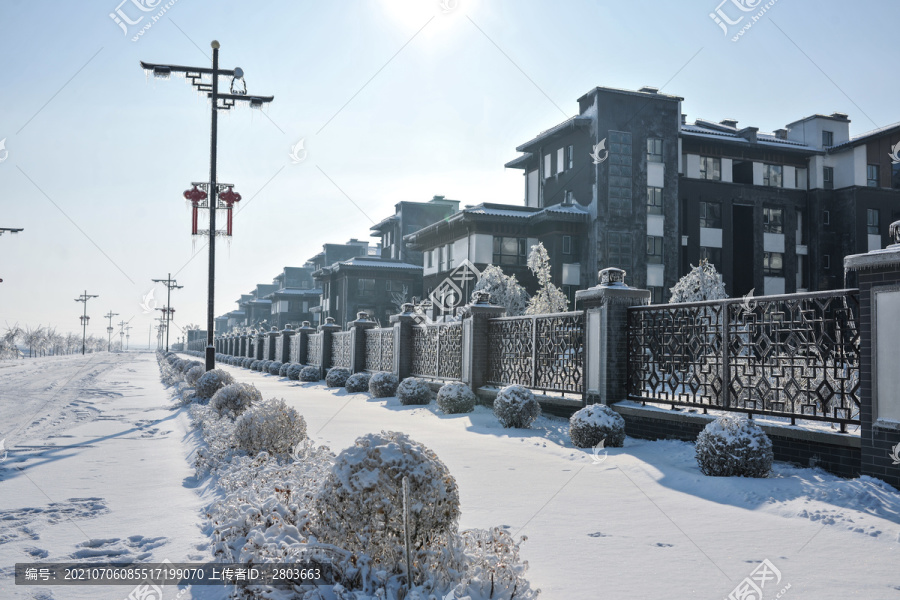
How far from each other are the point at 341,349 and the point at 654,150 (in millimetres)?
22608

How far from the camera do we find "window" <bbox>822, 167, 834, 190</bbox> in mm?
42562

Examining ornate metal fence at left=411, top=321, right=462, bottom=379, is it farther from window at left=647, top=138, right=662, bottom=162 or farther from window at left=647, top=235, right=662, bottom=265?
window at left=647, top=138, right=662, bottom=162

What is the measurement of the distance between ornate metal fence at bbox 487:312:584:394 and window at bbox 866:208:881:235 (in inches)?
1430

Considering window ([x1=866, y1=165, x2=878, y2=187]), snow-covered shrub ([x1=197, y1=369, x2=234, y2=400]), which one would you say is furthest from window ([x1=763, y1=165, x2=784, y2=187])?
snow-covered shrub ([x1=197, y1=369, x2=234, y2=400])

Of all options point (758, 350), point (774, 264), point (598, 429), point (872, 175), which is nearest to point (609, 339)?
point (598, 429)

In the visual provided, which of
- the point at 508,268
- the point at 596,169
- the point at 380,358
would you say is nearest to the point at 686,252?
the point at 596,169

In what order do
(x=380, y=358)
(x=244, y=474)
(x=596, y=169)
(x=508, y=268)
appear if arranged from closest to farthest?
(x=244, y=474) → (x=380, y=358) → (x=596, y=169) → (x=508, y=268)

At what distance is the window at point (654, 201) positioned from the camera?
38.4 m

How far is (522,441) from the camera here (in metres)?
11.2

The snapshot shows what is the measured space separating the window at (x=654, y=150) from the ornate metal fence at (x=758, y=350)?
29.5 m

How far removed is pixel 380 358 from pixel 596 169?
64.1 feet

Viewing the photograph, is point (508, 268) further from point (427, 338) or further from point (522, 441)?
point (522, 441)

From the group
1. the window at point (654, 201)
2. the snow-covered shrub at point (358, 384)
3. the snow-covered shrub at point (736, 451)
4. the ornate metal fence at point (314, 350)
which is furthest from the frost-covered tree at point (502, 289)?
the snow-covered shrub at point (736, 451)

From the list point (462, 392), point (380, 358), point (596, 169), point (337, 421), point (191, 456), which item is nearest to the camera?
point (191, 456)
